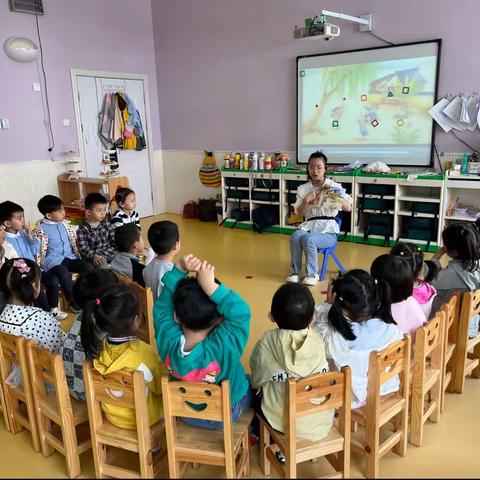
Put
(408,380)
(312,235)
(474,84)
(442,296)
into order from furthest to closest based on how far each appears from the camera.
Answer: (474,84), (312,235), (442,296), (408,380)

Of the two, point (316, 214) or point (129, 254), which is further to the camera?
point (316, 214)

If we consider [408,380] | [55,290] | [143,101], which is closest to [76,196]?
[143,101]

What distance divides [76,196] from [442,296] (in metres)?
4.94

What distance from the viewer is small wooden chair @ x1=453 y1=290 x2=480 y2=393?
2.20 m

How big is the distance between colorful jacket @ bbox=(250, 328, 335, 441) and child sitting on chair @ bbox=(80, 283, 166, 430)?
43 centimetres

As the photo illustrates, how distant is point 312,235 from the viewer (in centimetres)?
405

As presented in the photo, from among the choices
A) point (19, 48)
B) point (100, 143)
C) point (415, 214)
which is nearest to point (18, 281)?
point (415, 214)

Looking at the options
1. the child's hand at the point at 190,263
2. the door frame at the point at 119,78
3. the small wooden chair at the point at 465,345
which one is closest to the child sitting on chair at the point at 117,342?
the child's hand at the point at 190,263

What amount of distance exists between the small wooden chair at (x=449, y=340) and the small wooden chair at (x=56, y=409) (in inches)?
61.5

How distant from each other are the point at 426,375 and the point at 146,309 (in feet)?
4.57

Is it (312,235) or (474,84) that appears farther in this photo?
(474,84)

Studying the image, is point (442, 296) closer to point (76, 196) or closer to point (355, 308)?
point (355, 308)

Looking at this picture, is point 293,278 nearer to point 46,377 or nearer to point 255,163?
point 255,163

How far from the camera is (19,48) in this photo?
210 inches
